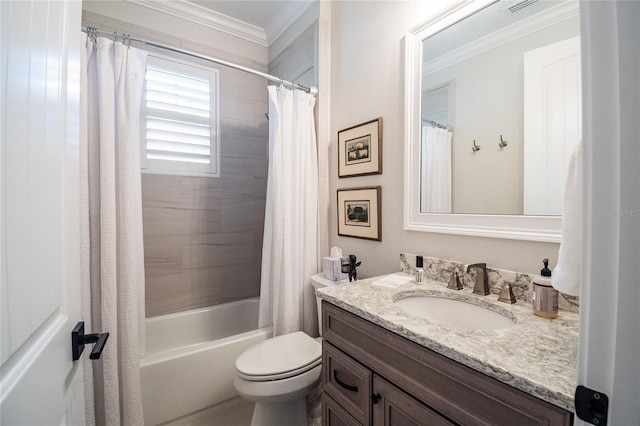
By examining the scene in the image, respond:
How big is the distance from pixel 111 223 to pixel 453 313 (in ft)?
5.22

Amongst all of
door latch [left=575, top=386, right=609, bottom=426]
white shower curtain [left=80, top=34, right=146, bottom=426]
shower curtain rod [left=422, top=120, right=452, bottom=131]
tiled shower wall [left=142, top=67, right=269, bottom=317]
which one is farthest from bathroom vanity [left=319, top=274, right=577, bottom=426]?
tiled shower wall [left=142, top=67, right=269, bottom=317]

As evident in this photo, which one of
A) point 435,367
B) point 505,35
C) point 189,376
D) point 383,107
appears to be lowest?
point 189,376

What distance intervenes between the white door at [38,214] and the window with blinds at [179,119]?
1585mm

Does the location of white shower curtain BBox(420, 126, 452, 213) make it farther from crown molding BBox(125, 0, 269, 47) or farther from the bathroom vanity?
crown molding BBox(125, 0, 269, 47)

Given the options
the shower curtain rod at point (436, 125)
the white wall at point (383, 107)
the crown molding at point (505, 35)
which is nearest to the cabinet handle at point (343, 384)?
the white wall at point (383, 107)

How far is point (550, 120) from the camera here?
3.23 ft

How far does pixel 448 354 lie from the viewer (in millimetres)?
683

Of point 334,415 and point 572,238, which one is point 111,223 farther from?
point 572,238

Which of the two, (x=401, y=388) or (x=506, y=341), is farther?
(x=401, y=388)

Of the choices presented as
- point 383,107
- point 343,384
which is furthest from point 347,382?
point 383,107

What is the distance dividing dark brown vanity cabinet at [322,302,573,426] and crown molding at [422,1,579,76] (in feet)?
3.98

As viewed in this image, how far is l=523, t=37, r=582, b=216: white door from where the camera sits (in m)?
0.93

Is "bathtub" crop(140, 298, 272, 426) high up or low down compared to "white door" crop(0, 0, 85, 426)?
down

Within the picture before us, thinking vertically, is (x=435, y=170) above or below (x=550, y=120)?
below
